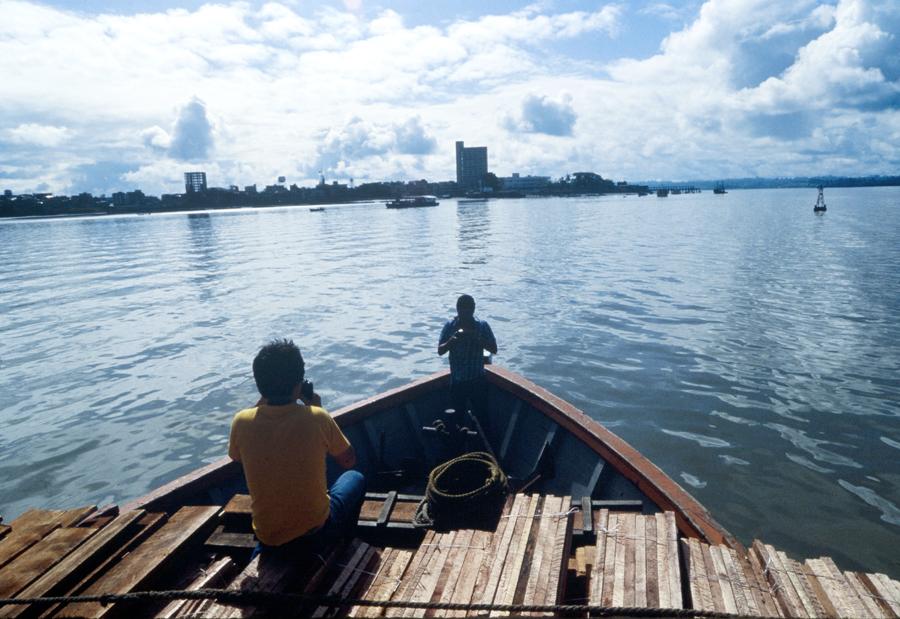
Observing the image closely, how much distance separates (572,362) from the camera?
15.8m

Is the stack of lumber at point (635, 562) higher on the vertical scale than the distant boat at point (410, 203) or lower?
lower

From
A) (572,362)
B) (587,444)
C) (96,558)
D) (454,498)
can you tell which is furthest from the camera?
(572,362)

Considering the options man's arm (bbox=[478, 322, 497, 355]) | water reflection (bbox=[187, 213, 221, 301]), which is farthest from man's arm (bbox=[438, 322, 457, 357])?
water reflection (bbox=[187, 213, 221, 301])

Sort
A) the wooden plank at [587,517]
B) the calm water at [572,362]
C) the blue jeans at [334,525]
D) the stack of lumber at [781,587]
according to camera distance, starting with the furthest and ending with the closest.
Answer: the calm water at [572,362], the wooden plank at [587,517], the blue jeans at [334,525], the stack of lumber at [781,587]

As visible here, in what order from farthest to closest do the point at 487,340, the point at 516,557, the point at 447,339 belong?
the point at 447,339
the point at 487,340
the point at 516,557

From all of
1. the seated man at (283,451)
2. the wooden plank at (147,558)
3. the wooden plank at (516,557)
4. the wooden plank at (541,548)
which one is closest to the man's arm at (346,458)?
the seated man at (283,451)

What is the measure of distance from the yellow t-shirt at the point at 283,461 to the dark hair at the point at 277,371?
0.11 meters

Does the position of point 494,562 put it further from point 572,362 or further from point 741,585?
point 572,362

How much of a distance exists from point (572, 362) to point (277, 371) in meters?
13.0

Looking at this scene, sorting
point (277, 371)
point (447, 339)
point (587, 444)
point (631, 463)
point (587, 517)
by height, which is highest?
point (277, 371)

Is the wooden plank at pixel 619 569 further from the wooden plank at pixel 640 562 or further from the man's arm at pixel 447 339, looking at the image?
the man's arm at pixel 447 339

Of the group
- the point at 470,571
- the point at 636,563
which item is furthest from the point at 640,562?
the point at 470,571

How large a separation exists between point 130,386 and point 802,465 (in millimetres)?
16578

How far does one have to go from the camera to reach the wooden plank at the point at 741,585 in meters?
3.49
